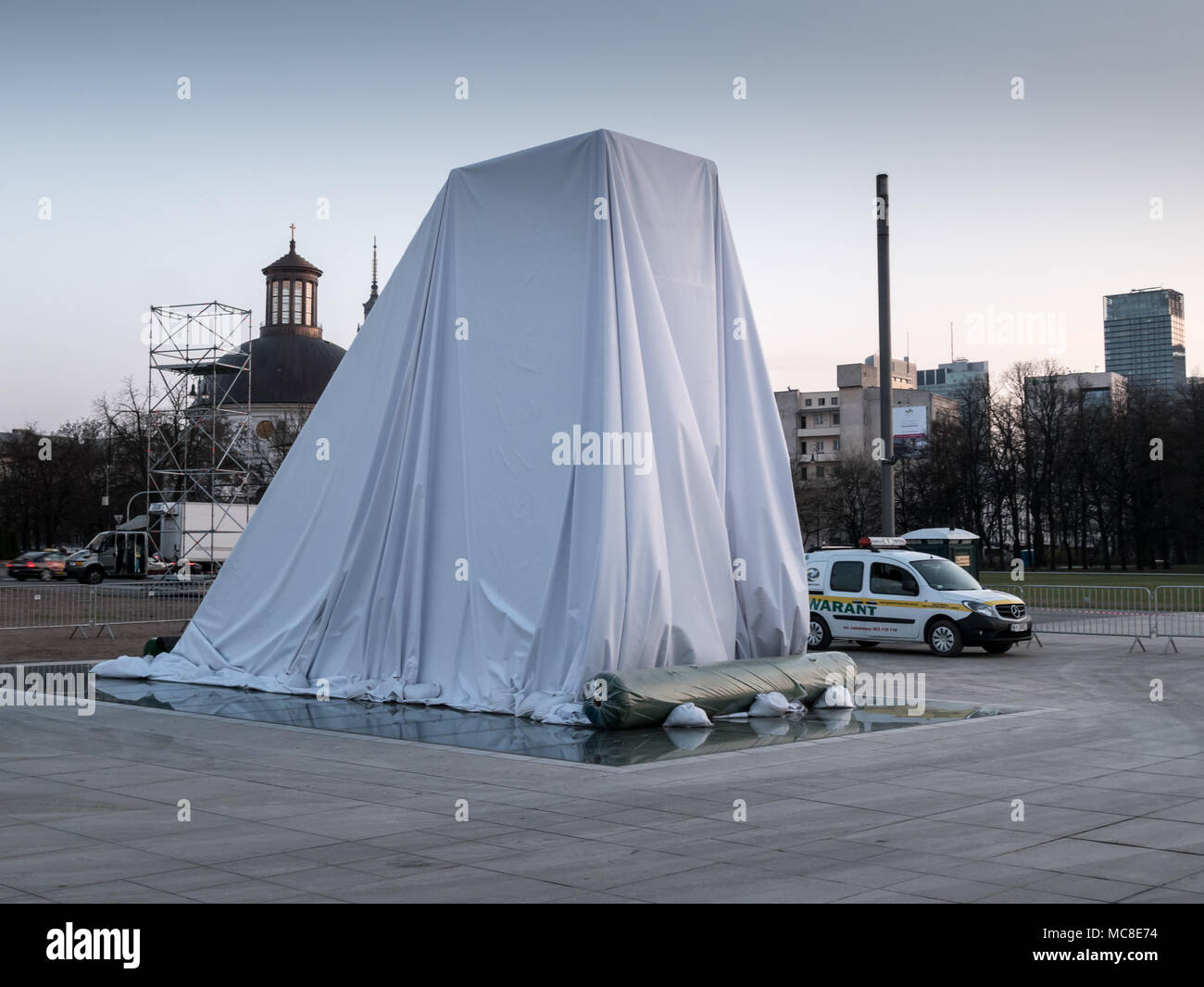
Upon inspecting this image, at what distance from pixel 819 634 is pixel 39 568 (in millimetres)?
44802

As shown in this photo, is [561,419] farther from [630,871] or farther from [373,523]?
[630,871]

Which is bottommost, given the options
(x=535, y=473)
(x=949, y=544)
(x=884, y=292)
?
(x=949, y=544)

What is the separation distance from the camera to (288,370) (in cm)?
11106

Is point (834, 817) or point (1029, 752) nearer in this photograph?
point (834, 817)

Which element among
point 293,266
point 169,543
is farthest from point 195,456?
point 293,266

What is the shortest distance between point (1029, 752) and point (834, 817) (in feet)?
12.4

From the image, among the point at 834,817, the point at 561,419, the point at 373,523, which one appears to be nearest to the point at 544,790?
the point at 834,817

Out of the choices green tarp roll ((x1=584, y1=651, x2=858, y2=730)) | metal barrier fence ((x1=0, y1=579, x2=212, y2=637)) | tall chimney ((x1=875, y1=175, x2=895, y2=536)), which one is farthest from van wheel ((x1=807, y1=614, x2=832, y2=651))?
metal barrier fence ((x1=0, y1=579, x2=212, y2=637))

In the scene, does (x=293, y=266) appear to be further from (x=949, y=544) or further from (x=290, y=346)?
(x=949, y=544)

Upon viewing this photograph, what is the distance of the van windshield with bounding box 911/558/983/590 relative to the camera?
76.2 feet

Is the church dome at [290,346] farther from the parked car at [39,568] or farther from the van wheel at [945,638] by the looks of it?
the van wheel at [945,638]

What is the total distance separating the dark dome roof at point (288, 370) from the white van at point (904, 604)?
3494 inches

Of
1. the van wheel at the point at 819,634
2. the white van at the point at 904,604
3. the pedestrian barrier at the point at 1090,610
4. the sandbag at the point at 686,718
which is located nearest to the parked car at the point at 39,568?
the van wheel at the point at 819,634
